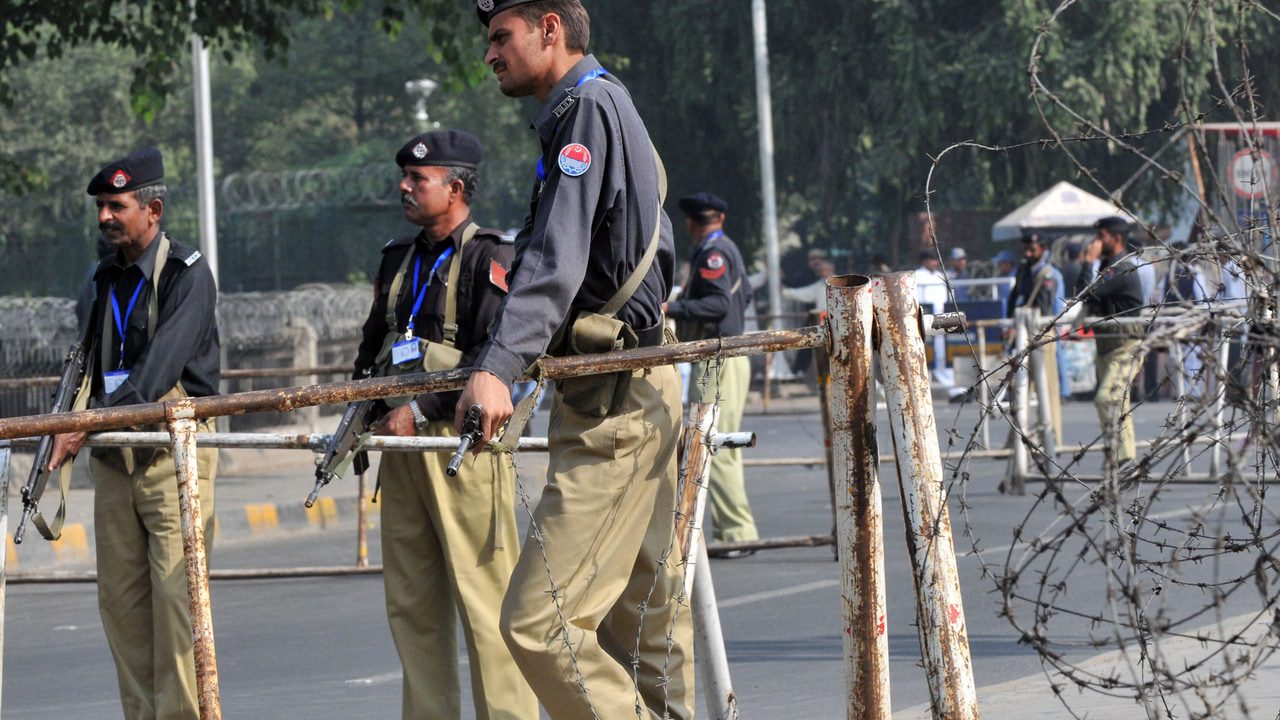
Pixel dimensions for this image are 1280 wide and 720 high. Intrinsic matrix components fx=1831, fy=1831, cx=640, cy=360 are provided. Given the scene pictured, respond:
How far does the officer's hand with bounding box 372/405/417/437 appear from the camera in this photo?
5.35 meters

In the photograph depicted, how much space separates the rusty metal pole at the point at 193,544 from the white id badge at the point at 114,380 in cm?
216

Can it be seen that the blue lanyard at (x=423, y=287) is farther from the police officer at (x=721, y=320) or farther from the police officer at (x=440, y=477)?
the police officer at (x=721, y=320)

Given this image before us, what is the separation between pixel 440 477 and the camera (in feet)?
16.9

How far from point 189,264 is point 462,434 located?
2462 millimetres

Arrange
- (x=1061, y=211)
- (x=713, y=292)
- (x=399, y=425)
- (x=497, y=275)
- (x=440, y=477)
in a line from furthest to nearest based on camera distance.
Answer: (x=1061, y=211) → (x=713, y=292) → (x=399, y=425) → (x=497, y=275) → (x=440, y=477)

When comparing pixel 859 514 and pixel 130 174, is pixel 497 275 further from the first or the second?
pixel 859 514

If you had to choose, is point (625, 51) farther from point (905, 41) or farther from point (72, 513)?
point (72, 513)

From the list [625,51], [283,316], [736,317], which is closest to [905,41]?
[625,51]

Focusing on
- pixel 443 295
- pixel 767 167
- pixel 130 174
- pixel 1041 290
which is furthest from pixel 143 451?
pixel 767 167

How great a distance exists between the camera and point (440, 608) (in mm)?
5113

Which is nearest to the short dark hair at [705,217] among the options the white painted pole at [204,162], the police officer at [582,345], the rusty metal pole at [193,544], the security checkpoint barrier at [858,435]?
the police officer at [582,345]

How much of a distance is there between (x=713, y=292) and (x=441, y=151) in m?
4.65

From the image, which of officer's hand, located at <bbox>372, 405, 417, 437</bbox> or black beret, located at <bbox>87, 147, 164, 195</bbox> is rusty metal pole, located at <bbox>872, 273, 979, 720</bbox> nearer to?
officer's hand, located at <bbox>372, 405, 417, 437</bbox>

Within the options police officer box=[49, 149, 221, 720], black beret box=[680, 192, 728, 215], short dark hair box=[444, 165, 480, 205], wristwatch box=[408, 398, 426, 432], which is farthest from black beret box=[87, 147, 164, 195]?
black beret box=[680, 192, 728, 215]
